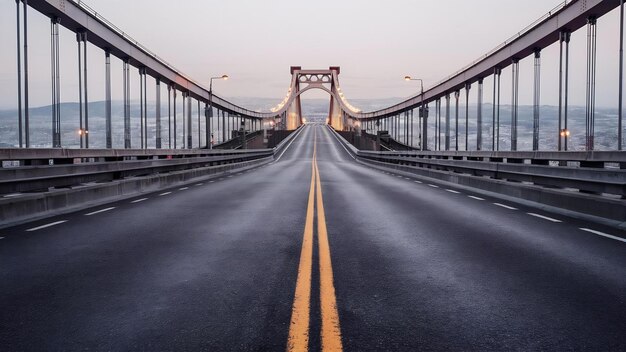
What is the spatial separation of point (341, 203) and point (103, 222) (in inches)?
222

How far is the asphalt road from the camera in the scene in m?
3.60

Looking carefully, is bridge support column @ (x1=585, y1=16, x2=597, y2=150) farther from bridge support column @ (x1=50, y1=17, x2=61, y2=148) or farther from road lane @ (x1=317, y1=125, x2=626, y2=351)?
bridge support column @ (x1=50, y1=17, x2=61, y2=148)

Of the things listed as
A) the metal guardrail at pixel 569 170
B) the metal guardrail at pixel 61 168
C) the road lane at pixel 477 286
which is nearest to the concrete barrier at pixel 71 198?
the metal guardrail at pixel 61 168

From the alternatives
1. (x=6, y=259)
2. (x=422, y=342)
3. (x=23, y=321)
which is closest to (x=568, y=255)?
(x=422, y=342)

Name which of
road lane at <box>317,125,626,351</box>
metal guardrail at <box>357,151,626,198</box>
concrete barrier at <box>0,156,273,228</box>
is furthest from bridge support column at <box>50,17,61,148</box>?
road lane at <box>317,125,626,351</box>

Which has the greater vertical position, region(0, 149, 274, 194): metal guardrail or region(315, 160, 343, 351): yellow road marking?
region(0, 149, 274, 194): metal guardrail

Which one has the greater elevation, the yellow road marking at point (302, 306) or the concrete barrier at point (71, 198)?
the concrete barrier at point (71, 198)

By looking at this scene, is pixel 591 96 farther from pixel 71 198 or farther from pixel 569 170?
pixel 71 198

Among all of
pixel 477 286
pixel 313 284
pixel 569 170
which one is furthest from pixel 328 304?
pixel 569 170

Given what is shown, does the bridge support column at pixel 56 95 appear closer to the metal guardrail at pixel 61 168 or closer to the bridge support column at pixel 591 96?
the metal guardrail at pixel 61 168

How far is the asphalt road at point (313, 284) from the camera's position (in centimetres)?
360

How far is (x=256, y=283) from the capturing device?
5.00 meters

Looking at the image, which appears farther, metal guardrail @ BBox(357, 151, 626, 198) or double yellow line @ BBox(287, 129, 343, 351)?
metal guardrail @ BBox(357, 151, 626, 198)

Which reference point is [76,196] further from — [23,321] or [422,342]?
[422,342]
